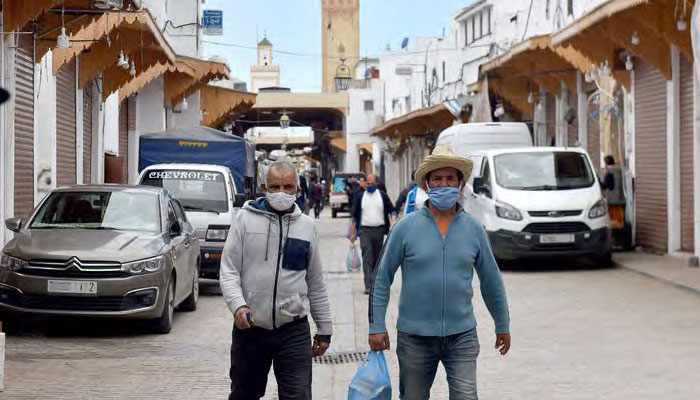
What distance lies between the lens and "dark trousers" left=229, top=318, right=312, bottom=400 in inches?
225

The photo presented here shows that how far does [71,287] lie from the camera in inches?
419

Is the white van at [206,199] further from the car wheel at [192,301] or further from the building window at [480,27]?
the building window at [480,27]

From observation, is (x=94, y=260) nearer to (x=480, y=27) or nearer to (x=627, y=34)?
(x=627, y=34)

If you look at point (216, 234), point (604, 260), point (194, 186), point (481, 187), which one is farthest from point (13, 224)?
point (604, 260)

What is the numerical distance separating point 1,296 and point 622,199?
13.2m

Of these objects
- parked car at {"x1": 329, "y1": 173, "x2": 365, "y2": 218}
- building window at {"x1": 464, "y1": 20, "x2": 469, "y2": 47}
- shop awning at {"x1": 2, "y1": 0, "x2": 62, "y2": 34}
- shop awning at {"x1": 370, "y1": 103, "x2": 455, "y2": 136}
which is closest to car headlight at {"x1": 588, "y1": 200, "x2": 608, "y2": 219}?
shop awning at {"x1": 2, "y1": 0, "x2": 62, "y2": 34}

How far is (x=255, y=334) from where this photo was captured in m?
5.73

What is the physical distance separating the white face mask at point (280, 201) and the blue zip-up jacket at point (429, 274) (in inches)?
22.9

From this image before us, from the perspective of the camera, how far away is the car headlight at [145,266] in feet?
35.6

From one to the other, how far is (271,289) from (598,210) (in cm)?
1314

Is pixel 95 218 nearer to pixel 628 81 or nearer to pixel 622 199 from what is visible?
pixel 622 199

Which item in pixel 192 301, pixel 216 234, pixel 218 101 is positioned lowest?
pixel 192 301

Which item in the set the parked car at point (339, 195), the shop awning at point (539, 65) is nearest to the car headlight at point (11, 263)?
the shop awning at point (539, 65)

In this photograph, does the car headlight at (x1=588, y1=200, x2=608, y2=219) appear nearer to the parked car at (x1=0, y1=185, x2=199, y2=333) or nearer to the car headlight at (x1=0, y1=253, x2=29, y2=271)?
the parked car at (x1=0, y1=185, x2=199, y2=333)
